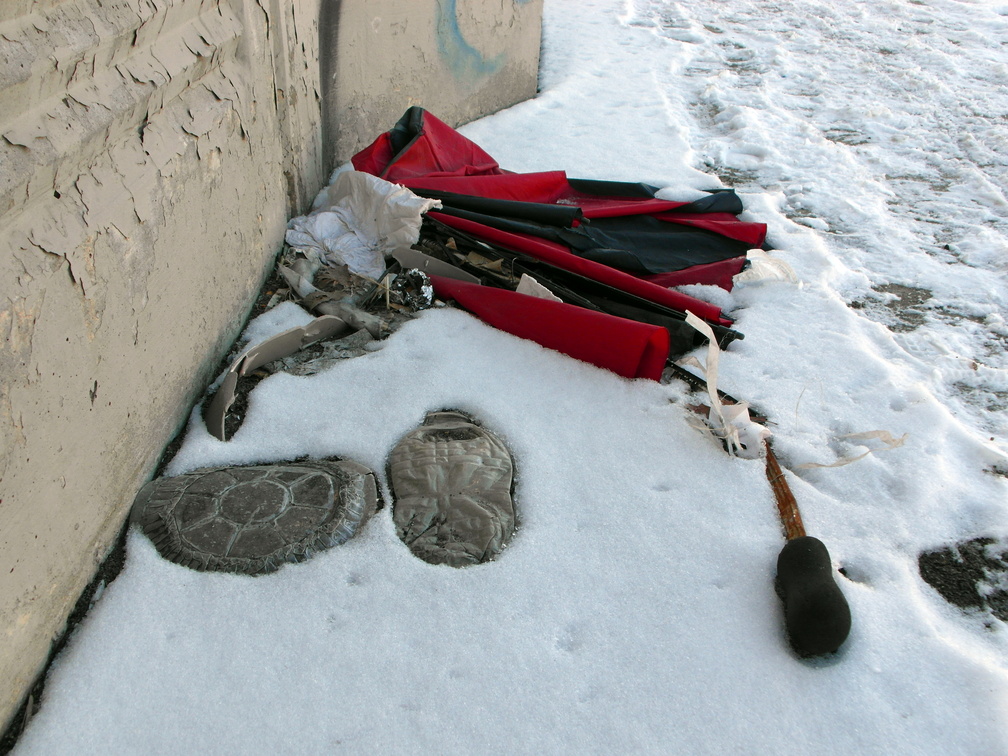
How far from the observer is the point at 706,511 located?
1.61 metres

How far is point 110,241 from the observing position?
4.53 ft

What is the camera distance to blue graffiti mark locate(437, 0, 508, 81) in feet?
11.1

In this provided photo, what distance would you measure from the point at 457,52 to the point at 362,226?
1476 mm

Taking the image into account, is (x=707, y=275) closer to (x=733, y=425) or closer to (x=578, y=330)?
(x=578, y=330)

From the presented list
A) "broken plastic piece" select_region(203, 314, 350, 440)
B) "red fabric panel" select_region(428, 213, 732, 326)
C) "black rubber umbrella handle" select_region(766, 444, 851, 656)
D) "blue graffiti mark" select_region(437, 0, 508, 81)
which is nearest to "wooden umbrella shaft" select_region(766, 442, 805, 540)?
"black rubber umbrella handle" select_region(766, 444, 851, 656)

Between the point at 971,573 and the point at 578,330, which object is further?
the point at 578,330

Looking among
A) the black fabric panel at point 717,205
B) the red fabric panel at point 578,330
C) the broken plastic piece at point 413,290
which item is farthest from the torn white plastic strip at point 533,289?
the black fabric panel at point 717,205

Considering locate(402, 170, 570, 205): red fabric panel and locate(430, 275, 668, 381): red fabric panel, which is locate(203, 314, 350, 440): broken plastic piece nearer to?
locate(430, 275, 668, 381): red fabric panel

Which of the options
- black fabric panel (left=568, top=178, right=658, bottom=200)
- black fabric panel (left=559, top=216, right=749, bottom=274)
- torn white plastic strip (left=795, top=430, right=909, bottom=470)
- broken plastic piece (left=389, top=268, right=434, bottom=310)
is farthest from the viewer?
black fabric panel (left=568, top=178, right=658, bottom=200)

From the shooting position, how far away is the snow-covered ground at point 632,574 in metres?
1.21

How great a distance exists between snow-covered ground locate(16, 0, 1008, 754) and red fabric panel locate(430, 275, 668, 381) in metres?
0.04

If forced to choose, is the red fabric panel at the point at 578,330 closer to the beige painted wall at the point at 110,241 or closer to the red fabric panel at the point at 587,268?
the red fabric panel at the point at 587,268

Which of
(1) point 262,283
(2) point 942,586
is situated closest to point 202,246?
(1) point 262,283

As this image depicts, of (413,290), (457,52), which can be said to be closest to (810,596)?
(413,290)
